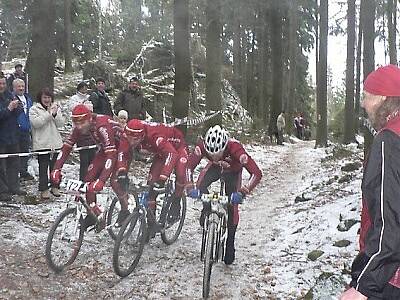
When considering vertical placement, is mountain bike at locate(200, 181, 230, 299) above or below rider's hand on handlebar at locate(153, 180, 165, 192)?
below

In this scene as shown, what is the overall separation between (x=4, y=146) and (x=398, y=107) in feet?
24.4

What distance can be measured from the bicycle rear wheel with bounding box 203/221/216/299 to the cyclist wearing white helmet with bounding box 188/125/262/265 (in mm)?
249

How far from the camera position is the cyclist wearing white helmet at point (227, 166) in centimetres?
671

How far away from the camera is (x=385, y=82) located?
8.88 ft

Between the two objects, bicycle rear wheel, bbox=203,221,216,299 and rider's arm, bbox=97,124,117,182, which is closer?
bicycle rear wheel, bbox=203,221,216,299

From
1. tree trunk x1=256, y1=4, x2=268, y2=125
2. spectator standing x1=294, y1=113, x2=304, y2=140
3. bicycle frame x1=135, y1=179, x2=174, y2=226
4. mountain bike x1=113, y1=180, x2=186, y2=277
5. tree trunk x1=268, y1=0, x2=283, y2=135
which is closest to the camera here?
mountain bike x1=113, y1=180, x2=186, y2=277

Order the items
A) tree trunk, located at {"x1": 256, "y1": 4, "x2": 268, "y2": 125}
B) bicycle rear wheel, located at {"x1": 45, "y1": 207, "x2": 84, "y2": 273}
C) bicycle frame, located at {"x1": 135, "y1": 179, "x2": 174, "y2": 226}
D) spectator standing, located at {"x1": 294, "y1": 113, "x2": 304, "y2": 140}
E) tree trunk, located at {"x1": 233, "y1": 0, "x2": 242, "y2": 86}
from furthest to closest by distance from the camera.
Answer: spectator standing, located at {"x1": 294, "y1": 113, "x2": 304, "y2": 140}
tree trunk, located at {"x1": 256, "y1": 4, "x2": 268, "y2": 125}
tree trunk, located at {"x1": 233, "y1": 0, "x2": 242, "y2": 86}
bicycle frame, located at {"x1": 135, "y1": 179, "x2": 174, "y2": 226}
bicycle rear wheel, located at {"x1": 45, "y1": 207, "x2": 84, "y2": 273}

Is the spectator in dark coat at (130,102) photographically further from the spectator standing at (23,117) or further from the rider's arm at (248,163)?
the rider's arm at (248,163)

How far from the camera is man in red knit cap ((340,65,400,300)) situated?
8.12 ft

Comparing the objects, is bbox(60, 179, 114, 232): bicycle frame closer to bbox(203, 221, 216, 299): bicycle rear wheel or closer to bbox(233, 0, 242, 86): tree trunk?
bbox(203, 221, 216, 299): bicycle rear wheel

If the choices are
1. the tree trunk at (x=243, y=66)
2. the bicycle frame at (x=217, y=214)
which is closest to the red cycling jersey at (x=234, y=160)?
the bicycle frame at (x=217, y=214)

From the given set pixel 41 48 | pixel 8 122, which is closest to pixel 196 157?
pixel 8 122

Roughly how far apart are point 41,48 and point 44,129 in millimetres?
2831

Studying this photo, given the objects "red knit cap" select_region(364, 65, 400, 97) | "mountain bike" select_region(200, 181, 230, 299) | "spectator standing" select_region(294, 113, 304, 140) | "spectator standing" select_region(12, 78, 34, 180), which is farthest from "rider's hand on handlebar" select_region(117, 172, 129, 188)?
"spectator standing" select_region(294, 113, 304, 140)
